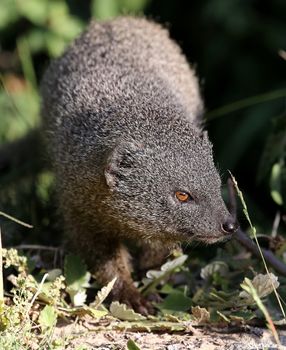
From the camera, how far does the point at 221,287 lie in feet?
11.4

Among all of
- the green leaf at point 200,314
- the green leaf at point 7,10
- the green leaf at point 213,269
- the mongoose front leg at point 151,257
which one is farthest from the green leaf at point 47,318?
the green leaf at point 7,10

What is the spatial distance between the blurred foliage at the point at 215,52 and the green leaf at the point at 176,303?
169 cm

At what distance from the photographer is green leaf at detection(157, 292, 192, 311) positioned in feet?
10.7

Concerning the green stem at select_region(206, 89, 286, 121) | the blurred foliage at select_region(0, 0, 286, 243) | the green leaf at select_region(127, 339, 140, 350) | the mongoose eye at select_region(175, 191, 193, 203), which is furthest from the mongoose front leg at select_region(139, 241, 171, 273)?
the blurred foliage at select_region(0, 0, 286, 243)

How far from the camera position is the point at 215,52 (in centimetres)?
564

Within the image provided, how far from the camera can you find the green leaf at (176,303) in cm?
325

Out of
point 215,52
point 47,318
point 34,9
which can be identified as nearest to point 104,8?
point 34,9

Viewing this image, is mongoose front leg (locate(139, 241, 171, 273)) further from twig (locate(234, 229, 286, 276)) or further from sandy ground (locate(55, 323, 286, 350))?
sandy ground (locate(55, 323, 286, 350))

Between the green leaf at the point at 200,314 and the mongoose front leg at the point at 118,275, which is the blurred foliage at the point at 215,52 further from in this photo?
the green leaf at the point at 200,314

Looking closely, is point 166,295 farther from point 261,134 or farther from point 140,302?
point 261,134

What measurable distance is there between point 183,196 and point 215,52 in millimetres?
2960

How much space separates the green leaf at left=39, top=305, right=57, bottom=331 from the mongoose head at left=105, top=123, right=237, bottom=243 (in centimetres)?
49

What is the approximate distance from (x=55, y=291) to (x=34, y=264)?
1.37 ft

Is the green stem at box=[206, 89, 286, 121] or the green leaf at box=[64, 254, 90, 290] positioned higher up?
the green stem at box=[206, 89, 286, 121]
